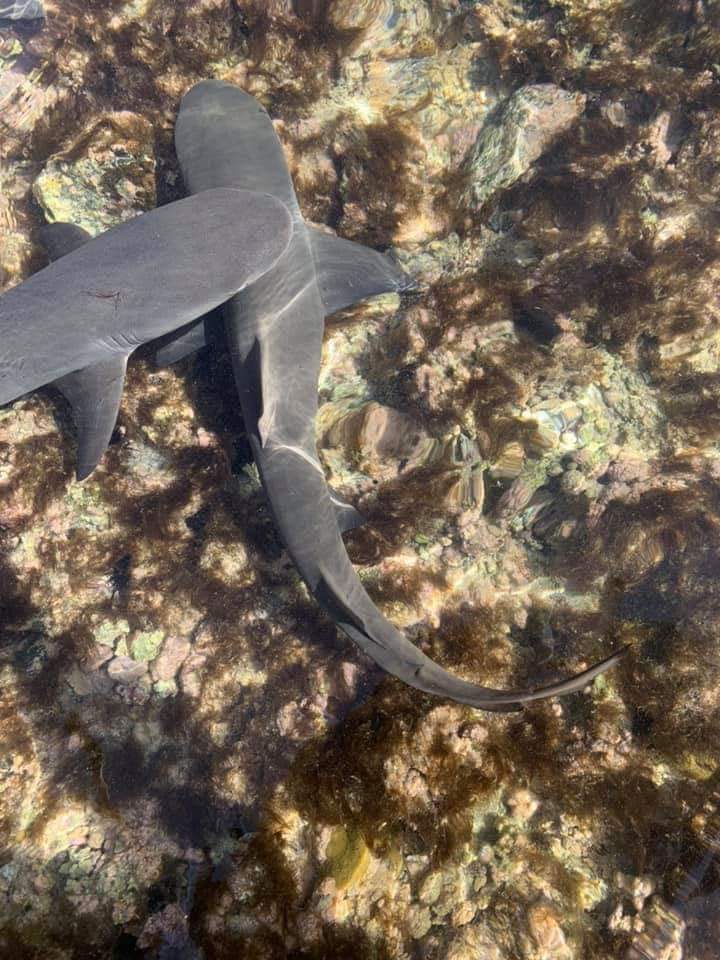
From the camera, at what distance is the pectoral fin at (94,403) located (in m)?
3.87

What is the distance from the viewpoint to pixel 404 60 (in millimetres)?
4910

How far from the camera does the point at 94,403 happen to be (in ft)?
12.8

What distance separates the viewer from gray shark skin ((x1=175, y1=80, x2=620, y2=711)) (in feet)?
10.6

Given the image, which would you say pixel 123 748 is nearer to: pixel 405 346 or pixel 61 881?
pixel 61 881

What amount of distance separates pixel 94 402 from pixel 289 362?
146 cm

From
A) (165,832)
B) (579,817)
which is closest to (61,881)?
(165,832)

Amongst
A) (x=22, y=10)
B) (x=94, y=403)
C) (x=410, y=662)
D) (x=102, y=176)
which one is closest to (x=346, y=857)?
(x=410, y=662)

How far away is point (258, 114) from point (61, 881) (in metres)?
5.73

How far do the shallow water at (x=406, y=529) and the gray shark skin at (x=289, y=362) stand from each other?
384 millimetres

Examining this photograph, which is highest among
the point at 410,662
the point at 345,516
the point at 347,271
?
the point at 347,271

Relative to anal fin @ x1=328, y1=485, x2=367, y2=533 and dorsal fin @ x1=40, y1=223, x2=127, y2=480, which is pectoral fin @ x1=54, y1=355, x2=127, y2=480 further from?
anal fin @ x1=328, y1=485, x2=367, y2=533

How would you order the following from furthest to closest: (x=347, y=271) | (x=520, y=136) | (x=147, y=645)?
1. (x=520, y=136)
2. (x=347, y=271)
3. (x=147, y=645)

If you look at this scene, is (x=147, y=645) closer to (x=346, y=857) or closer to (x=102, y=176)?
(x=346, y=857)

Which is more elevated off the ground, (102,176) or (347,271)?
(102,176)
